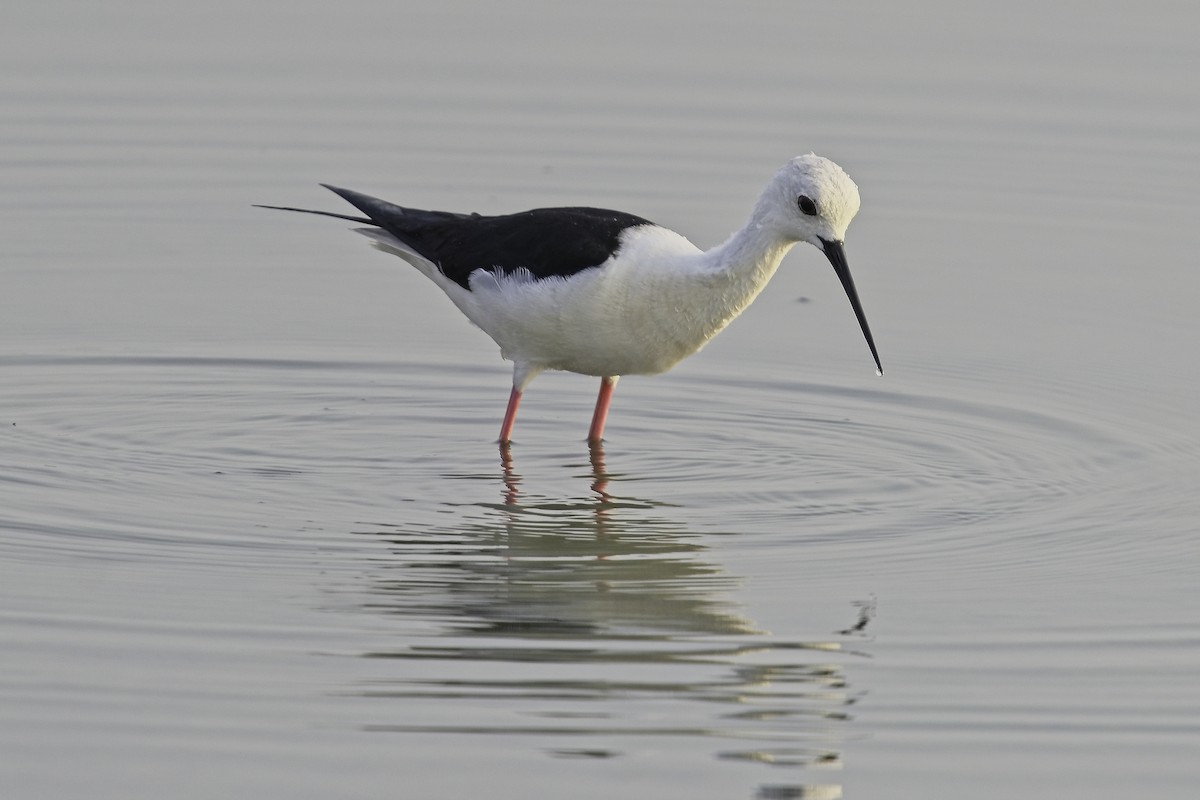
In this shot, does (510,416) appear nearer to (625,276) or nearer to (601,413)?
(601,413)

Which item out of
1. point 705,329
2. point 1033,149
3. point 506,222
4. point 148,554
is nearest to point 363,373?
point 506,222

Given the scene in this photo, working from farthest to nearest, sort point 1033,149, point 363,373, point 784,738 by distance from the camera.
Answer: point 1033,149, point 363,373, point 784,738

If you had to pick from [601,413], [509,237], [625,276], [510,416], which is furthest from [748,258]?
[510,416]

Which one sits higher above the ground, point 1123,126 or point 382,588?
point 1123,126

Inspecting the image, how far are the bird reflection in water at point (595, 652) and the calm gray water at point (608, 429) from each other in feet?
0.07

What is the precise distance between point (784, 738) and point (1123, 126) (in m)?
9.01

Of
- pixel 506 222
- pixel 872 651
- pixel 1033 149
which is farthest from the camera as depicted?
pixel 1033 149

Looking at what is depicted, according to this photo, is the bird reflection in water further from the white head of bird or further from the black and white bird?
the white head of bird

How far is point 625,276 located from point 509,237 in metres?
0.80

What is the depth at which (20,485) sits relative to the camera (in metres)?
8.45

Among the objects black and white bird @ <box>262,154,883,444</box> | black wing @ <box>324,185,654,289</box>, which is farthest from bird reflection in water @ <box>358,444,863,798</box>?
black wing @ <box>324,185,654,289</box>

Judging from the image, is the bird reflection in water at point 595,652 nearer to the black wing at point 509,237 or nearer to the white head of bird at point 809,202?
the black wing at point 509,237

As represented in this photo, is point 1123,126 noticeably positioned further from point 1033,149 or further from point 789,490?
point 789,490

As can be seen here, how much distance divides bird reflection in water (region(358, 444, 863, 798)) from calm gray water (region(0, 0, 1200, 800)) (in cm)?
2
